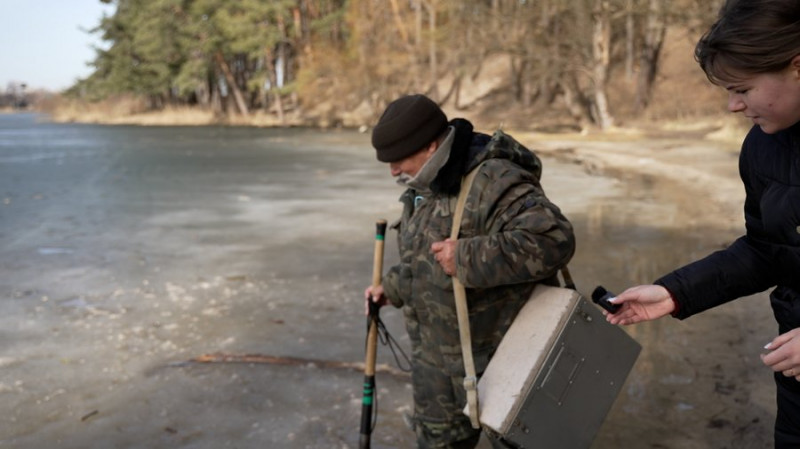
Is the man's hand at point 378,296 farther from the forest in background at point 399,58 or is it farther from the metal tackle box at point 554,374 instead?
the forest in background at point 399,58

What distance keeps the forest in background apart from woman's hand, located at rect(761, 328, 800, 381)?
24.3m

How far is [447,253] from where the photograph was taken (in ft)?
8.31

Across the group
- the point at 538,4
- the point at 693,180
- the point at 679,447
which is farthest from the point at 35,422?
the point at 538,4

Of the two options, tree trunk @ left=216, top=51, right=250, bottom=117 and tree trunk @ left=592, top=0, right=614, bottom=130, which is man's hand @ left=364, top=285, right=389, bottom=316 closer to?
tree trunk @ left=592, top=0, right=614, bottom=130

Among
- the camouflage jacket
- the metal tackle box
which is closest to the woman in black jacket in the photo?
the metal tackle box

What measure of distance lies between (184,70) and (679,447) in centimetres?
5894

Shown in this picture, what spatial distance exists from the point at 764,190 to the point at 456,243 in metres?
1.02

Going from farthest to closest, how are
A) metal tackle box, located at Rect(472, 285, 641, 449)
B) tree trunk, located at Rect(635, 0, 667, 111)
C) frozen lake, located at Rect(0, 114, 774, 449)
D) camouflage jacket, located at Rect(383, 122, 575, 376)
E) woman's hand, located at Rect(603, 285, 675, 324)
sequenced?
tree trunk, located at Rect(635, 0, 667, 111) → frozen lake, located at Rect(0, 114, 774, 449) → camouflage jacket, located at Rect(383, 122, 575, 376) → metal tackle box, located at Rect(472, 285, 641, 449) → woman's hand, located at Rect(603, 285, 675, 324)

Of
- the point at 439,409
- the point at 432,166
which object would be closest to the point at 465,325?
the point at 439,409

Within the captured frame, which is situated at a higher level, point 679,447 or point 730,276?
point 730,276

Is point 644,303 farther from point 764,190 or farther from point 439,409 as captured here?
point 439,409

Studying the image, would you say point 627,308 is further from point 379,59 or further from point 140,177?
point 379,59

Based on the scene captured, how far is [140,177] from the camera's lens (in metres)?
18.9

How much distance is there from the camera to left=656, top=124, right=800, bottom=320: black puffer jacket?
66.5 inches
